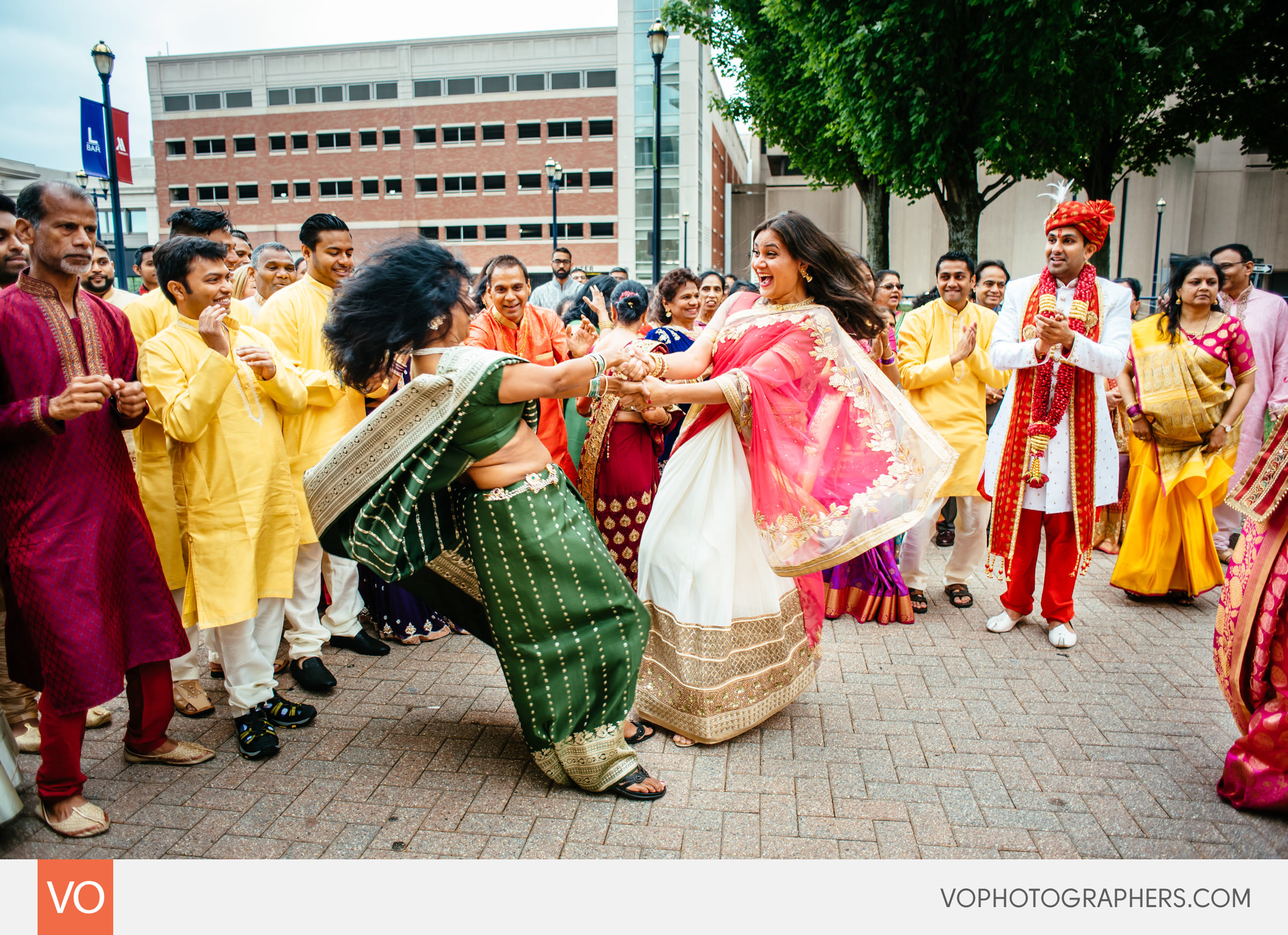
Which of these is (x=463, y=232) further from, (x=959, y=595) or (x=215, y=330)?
(x=215, y=330)

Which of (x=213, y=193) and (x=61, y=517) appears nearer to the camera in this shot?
(x=61, y=517)

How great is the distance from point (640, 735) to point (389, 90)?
4438 cm

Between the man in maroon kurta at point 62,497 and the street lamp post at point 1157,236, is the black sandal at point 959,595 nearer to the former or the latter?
the man in maroon kurta at point 62,497

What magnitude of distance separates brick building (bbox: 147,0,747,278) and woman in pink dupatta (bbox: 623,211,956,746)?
120ft

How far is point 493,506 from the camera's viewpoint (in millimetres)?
2643

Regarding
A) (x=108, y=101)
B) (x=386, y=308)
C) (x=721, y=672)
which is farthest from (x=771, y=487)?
(x=108, y=101)

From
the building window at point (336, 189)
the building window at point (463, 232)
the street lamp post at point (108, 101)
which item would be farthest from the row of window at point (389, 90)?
the street lamp post at point (108, 101)

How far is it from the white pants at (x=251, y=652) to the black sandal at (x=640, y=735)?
1496 millimetres

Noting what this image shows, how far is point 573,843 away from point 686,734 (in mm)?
753

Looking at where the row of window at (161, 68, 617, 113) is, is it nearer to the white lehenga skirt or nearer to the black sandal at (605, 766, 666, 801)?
the white lehenga skirt

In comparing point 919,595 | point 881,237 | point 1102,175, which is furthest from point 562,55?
point 919,595

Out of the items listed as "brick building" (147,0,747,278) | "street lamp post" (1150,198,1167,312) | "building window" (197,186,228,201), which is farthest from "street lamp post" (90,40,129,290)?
"building window" (197,186,228,201)

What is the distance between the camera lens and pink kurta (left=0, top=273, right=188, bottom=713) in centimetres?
254

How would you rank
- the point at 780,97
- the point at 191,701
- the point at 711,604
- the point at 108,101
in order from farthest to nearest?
the point at 780,97 → the point at 108,101 → the point at 191,701 → the point at 711,604
